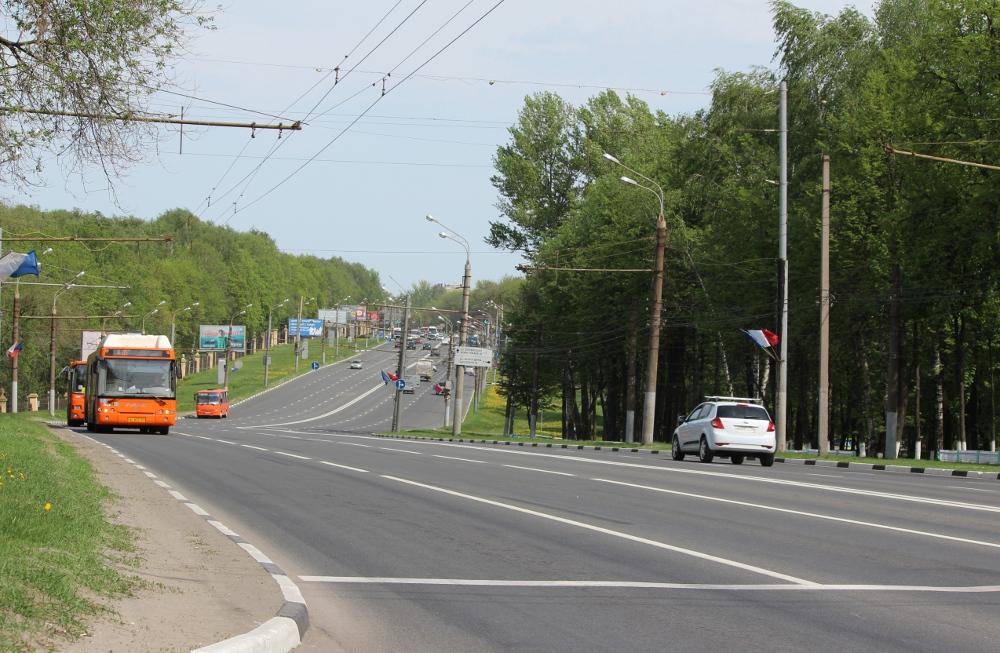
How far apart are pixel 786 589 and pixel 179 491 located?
37.6 feet

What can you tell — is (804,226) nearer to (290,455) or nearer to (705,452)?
(705,452)

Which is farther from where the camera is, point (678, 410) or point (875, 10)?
point (678, 410)

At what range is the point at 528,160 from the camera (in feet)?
259

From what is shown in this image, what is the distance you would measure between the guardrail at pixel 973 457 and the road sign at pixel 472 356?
987 inches

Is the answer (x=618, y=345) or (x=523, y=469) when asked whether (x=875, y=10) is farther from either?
(x=523, y=469)

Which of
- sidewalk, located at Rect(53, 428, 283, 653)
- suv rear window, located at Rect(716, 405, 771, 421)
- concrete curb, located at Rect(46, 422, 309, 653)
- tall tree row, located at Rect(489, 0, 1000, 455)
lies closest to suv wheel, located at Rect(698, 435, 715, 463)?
suv rear window, located at Rect(716, 405, 771, 421)

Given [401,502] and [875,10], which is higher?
[875,10]

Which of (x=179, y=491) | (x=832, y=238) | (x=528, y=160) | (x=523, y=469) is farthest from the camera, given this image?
(x=528, y=160)

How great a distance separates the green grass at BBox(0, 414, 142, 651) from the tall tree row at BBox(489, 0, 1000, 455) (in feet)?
68.6

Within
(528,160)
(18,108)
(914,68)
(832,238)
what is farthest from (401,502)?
(528,160)

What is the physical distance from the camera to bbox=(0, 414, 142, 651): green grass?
650 centimetres

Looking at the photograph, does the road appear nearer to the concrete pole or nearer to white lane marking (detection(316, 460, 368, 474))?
white lane marking (detection(316, 460, 368, 474))

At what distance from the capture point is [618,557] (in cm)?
1165

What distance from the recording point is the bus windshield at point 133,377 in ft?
143
